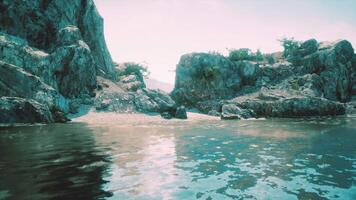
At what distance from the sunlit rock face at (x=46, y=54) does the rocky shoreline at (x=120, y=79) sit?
0.13 m

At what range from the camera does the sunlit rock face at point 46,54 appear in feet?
119

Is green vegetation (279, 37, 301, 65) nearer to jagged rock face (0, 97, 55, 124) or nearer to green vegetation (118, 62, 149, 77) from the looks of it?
green vegetation (118, 62, 149, 77)

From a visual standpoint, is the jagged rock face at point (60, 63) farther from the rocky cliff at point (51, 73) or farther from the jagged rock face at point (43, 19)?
the jagged rock face at point (43, 19)

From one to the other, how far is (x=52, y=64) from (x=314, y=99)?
45.0 m

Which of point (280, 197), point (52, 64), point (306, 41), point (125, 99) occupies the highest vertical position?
point (306, 41)

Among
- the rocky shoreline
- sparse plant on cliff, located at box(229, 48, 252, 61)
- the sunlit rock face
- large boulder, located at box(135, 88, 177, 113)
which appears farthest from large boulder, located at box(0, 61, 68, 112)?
sparse plant on cliff, located at box(229, 48, 252, 61)

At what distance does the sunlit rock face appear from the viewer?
119ft

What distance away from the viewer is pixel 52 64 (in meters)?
46.9

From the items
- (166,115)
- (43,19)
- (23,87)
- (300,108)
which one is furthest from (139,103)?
(300,108)

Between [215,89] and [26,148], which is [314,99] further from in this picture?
[26,148]

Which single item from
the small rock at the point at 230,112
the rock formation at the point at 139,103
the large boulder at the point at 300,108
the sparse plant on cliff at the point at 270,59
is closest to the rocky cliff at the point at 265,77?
the sparse plant on cliff at the point at 270,59

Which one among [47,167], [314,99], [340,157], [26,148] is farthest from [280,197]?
[314,99]

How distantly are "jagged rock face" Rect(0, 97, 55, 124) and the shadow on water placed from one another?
48.9 feet

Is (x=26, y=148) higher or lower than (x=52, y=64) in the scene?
lower
